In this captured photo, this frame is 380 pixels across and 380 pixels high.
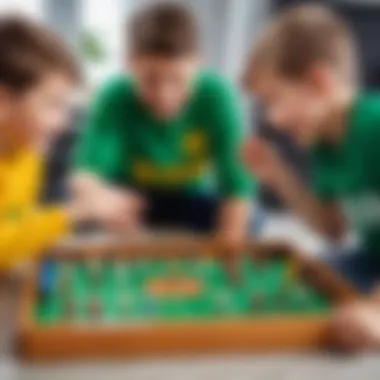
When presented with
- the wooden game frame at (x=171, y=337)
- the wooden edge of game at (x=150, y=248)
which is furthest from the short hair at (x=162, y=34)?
the wooden game frame at (x=171, y=337)

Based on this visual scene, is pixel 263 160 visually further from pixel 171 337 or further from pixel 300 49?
pixel 171 337

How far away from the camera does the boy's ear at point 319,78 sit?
1146 millimetres

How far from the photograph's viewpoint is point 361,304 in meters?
0.82

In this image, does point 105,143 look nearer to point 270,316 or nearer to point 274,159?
point 274,159

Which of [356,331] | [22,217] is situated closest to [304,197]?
[22,217]

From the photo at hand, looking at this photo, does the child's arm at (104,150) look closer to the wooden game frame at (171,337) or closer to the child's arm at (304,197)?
the child's arm at (304,197)

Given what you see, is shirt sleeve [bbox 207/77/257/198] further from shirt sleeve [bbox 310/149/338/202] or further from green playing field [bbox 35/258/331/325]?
green playing field [bbox 35/258/331/325]

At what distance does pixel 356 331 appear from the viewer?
77cm

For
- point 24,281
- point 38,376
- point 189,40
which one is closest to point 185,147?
point 189,40

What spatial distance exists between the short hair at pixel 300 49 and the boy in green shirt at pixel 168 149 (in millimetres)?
251

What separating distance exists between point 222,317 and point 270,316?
0.16 feet

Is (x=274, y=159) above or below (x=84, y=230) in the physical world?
above

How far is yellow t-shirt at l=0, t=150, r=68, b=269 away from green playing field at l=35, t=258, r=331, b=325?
6cm

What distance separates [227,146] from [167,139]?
120 mm
